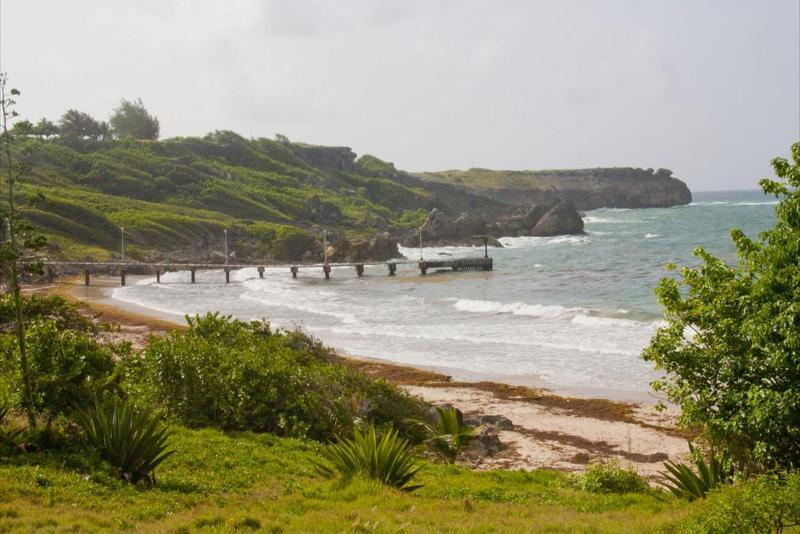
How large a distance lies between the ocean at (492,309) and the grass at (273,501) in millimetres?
11698

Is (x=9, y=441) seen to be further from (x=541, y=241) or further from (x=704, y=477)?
(x=541, y=241)

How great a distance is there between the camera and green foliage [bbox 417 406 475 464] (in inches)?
586

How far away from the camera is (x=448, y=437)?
14898 millimetres

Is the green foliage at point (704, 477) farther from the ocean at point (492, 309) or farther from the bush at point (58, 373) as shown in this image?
the ocean at point (492, 309)

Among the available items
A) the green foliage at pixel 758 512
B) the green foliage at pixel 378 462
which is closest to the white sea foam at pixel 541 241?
the green foliage at pixel 378 462

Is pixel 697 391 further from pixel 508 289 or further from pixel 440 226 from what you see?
pixel 440 226

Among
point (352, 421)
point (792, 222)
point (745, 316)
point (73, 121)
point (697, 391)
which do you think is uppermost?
point (73, 121)

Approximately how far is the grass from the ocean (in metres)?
11.7

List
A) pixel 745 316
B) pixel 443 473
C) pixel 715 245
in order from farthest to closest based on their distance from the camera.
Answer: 1. pixel 715 245
2. pixel 443 473
3. pixel 745 316

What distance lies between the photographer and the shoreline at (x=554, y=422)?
1681 cm

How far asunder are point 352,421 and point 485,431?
12.0ft

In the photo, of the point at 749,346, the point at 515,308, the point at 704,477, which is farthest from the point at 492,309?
the point at 749,346

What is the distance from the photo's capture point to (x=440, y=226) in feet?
384

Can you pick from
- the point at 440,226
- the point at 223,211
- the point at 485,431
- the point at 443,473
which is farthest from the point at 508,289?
the point at 223,211
